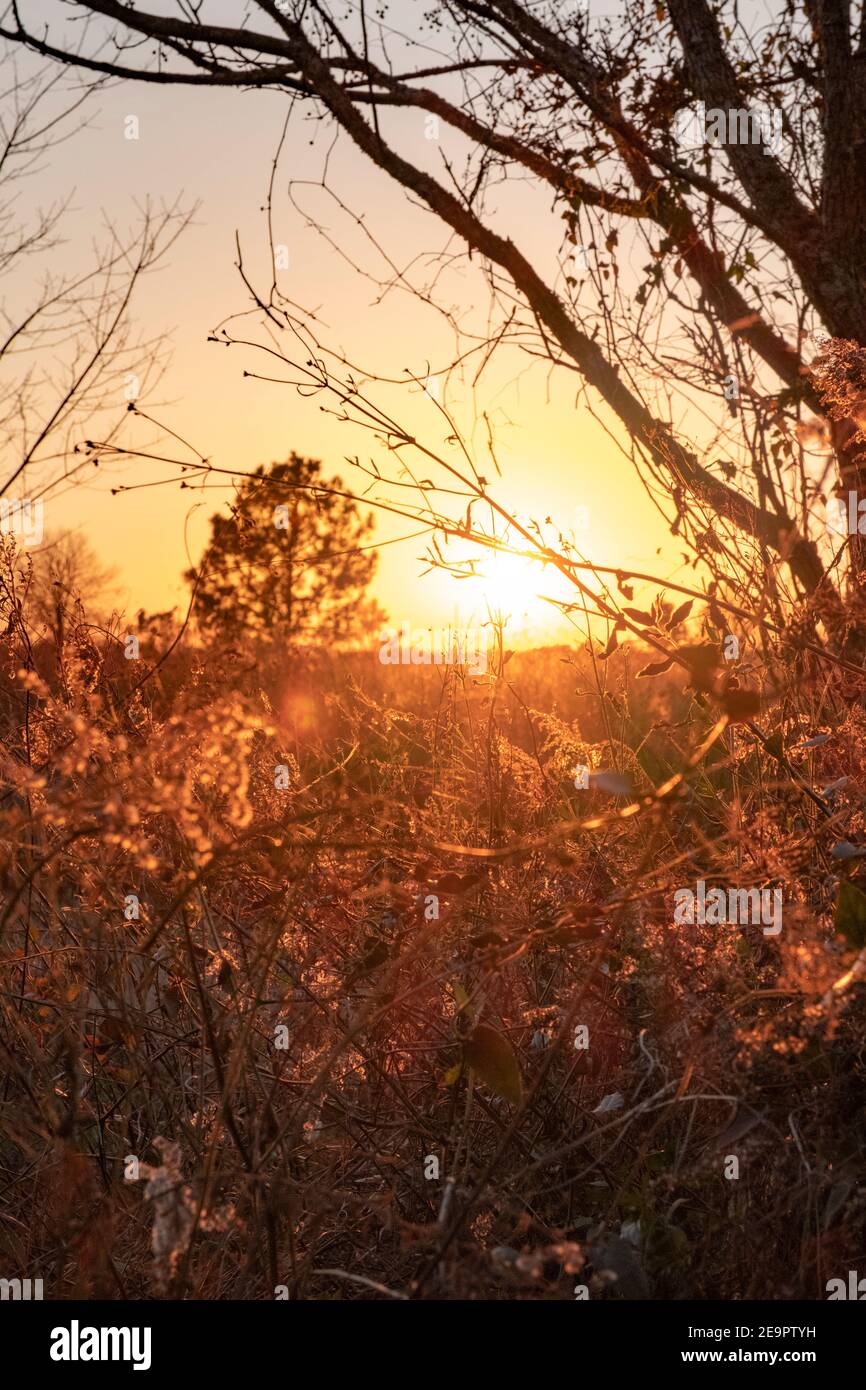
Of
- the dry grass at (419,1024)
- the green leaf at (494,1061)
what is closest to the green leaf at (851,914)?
the dry grass at (419,1024)

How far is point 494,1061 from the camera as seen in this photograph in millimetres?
1643

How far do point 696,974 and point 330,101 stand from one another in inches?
146

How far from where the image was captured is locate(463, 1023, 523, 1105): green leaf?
163 centimetres

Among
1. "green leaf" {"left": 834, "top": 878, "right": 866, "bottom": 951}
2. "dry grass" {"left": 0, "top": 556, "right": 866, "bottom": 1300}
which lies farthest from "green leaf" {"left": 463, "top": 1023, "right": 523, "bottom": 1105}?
"green leaf" {"left": 834, "top": 878, "right": 866, "bottom": 951}

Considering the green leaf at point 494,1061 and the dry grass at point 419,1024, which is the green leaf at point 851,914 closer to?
the dry grass at point 419,1024

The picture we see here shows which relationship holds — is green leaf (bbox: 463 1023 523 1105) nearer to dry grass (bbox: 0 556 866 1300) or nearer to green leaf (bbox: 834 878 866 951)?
dry grass (bbox: 0 556 866 1300)

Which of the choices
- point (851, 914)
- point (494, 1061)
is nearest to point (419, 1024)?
point (494, 1061)

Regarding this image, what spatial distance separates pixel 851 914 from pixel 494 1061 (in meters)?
0.53

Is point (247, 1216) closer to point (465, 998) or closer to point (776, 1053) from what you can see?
point (465, 998)

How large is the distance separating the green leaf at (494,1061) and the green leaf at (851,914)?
482mm

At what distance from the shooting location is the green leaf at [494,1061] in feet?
5.35

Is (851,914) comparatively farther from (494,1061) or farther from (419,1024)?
(419,1024)
